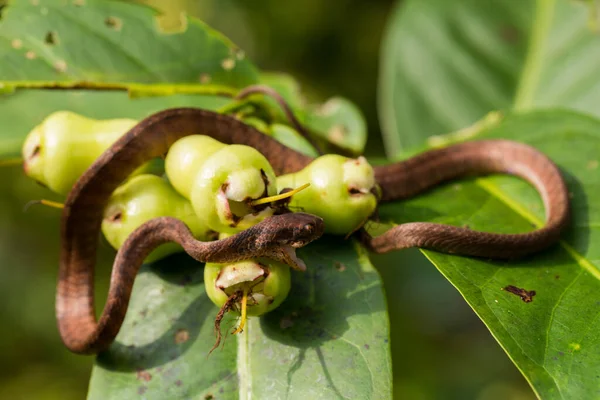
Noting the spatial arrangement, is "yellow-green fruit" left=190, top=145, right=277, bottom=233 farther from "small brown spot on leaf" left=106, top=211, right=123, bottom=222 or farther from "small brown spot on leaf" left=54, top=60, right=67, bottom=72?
"small brown spot on leaf" left=54, top=60, right=67, bottom=72

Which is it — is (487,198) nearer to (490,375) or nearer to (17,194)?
(490,375)

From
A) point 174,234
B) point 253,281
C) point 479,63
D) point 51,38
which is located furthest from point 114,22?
point 479,63

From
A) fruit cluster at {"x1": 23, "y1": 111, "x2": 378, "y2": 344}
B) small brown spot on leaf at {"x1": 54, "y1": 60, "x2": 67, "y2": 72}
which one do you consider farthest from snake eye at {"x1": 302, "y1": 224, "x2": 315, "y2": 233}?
small brown spot on leaf at {"x1": 54, "y1": 60, "x2": 67, "y2": 72}

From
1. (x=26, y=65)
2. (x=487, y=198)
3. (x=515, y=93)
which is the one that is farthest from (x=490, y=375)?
(x=26, y=65)

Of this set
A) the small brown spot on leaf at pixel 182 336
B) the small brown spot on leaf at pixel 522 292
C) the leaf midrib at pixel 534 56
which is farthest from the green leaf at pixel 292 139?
the leaf midrib at pixel 534 56

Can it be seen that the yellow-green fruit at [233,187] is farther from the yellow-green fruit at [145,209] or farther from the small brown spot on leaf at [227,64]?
the small brown spot on leaf at [227,64]

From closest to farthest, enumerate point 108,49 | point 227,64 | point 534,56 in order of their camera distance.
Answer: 1. point 108,49
2. point 227,64
3. point 534,56

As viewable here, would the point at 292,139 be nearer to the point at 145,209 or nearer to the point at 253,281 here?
the point at 145,209
